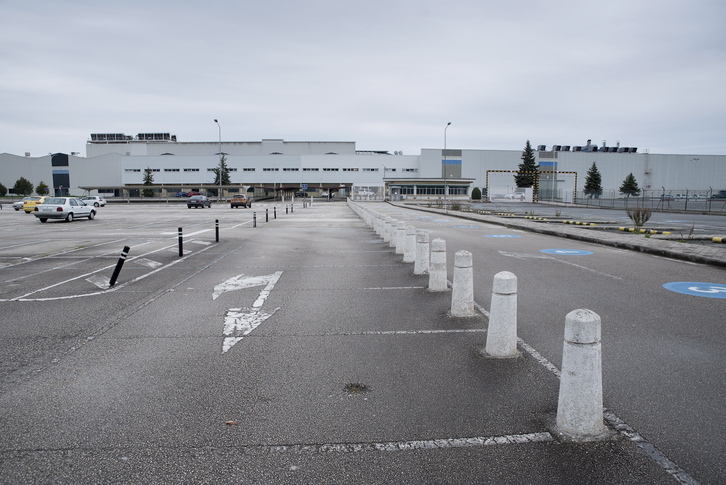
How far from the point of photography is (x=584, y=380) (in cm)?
355

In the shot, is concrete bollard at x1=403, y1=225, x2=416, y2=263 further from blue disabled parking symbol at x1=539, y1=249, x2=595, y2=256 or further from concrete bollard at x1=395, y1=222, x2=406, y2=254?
blue disabled parking symbol at x1=539, y1=249, x2=595, y2=256

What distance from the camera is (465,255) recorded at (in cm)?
650

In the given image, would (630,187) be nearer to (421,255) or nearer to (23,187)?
(421,255)

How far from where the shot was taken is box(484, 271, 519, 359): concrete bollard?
498cm

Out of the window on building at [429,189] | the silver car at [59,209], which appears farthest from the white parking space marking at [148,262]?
the window on building at [429,189]

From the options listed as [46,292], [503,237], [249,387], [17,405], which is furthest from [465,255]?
[503,237]

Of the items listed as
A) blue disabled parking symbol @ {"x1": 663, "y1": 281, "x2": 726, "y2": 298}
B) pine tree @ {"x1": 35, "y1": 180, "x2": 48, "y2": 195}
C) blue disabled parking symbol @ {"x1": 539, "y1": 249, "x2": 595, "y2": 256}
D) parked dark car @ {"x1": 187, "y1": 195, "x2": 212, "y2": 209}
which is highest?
pine tree @ {"x1": 35, "y1": 180, "x2": 48, "y2": 195}

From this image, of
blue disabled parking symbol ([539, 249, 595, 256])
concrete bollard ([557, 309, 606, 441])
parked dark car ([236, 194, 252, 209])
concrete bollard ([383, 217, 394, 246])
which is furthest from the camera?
parked dark car ([236, 194, 252, 209])

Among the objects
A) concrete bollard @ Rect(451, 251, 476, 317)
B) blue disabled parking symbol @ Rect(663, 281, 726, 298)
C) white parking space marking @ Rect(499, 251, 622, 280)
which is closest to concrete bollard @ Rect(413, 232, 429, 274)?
concrete bollard @ Rect(451, 251, 476, 317)

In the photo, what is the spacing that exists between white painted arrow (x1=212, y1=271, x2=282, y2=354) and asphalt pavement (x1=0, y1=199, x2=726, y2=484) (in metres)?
0.05

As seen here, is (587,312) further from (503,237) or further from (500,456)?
(503,237)

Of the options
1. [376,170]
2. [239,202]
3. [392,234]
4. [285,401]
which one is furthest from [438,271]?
[376,170]

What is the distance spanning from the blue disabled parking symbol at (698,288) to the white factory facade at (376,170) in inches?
3534

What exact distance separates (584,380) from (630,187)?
4353 inches
